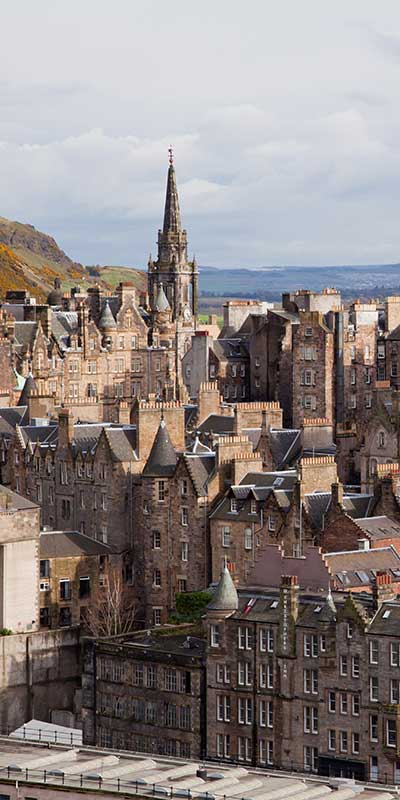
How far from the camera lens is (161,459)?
118 meters

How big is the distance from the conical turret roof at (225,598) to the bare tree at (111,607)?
45.0 feet

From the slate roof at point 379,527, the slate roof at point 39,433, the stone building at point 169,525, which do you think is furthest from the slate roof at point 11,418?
the slate roof at point 379,527

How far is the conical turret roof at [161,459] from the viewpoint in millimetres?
117250

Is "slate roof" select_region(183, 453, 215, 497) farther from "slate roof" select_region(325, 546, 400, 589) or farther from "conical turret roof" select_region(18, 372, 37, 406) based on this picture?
"conical turret roof" select_region(18, 372, 37, 406)

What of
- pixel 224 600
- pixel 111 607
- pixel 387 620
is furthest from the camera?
pixel 111 607

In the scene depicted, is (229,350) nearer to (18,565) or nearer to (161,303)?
(161,303)

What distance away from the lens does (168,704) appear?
101 meters

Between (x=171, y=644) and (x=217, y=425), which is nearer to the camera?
(x=171, y=644)

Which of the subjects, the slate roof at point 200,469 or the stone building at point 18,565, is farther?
the slate roof at point 200,469

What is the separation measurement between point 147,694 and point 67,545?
57.8 feet

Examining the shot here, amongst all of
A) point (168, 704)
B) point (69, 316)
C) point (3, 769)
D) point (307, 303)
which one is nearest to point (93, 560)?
point (168, 704)

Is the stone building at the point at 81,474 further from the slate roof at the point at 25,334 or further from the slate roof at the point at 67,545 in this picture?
the slate roof at the point at 25,334

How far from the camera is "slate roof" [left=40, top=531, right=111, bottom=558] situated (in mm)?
117375

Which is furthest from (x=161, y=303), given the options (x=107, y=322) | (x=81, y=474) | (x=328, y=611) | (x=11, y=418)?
(x=328, y=611)
